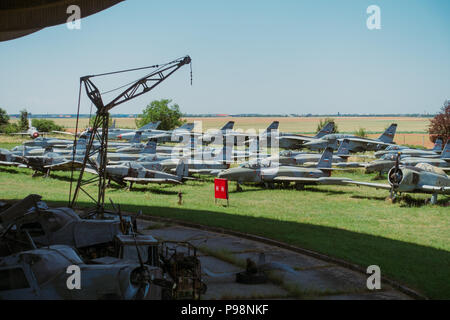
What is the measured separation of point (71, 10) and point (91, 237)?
44.0 feet

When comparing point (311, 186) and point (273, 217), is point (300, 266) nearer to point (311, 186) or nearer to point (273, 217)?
point (273, 217)

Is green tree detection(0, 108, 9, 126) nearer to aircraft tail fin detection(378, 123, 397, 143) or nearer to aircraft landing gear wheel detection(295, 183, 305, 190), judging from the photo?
aircraft tail fin detection(378, 123, 397, 143)

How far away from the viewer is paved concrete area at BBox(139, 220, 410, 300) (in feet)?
39.3

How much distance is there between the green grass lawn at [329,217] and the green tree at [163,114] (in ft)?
204

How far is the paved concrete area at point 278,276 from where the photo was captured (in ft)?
39.3

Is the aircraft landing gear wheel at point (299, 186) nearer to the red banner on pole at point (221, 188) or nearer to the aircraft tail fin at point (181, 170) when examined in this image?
the aircraft tail fin at point (181, 170)

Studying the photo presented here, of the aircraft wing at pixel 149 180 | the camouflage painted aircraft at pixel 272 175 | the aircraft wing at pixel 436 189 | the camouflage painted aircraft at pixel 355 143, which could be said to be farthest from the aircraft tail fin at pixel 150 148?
the camouflage painted aircraft at pixel 355 143

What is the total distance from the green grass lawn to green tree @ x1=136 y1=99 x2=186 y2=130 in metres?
62.1

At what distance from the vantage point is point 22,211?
1215cm

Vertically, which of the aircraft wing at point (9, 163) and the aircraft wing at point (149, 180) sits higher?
the aircraft wing at point (9, 163)

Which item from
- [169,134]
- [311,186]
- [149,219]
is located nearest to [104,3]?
[149,219]

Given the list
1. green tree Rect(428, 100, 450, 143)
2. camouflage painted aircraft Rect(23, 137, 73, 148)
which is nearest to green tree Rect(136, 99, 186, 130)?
camouflage painted aircraft Rect(23, 137, 73, 148)
